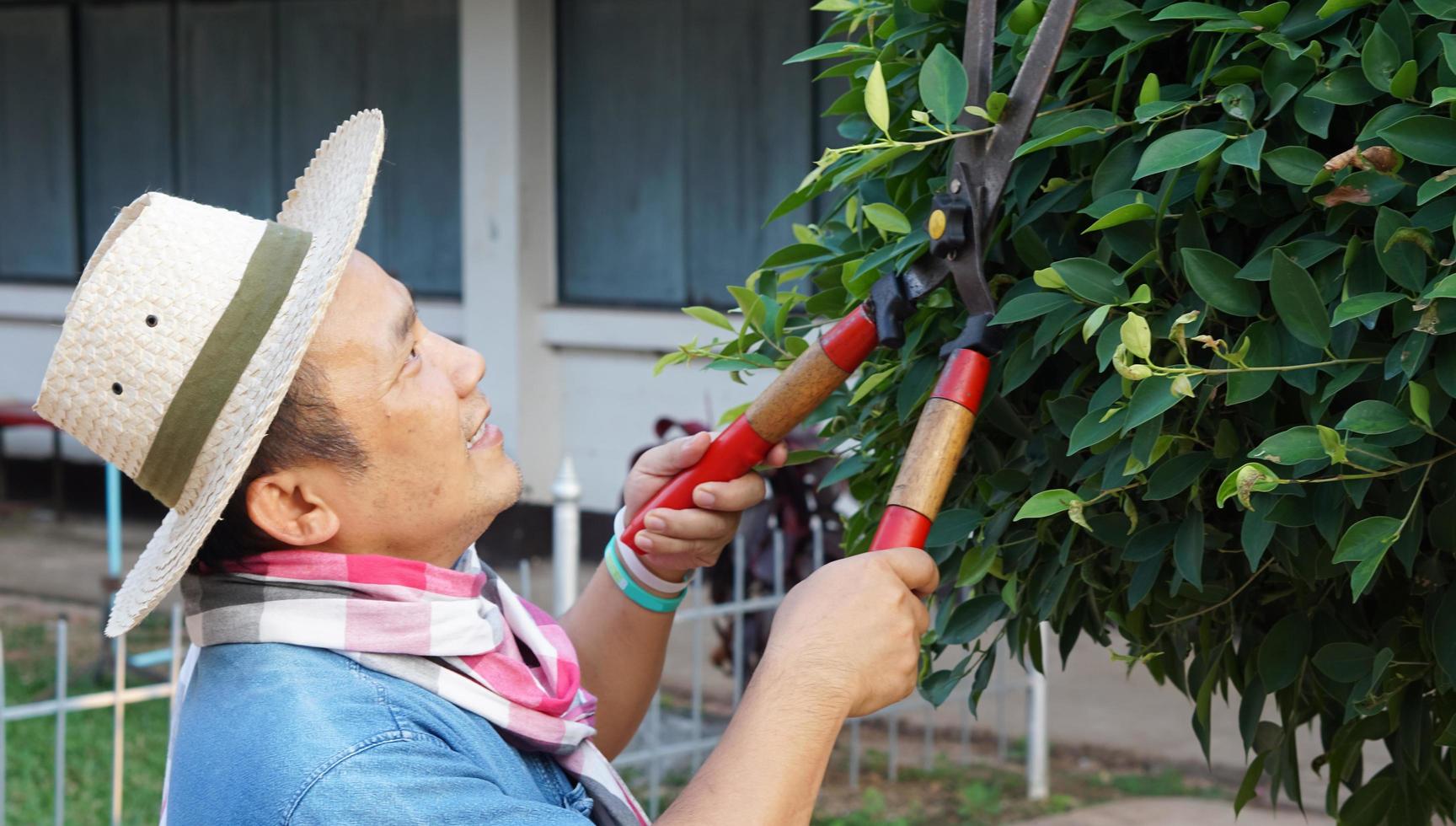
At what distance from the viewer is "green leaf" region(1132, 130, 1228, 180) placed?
134 centimetres

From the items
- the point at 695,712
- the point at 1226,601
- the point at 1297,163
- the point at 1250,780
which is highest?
the point at 1297,163

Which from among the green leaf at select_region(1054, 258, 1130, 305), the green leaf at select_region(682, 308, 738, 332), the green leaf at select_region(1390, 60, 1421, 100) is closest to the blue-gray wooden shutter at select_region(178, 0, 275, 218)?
the green leaf at select_region(682, 308, 738, 332)

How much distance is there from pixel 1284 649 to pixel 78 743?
508 cm

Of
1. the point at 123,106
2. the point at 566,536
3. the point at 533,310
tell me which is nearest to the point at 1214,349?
the point at 566,536

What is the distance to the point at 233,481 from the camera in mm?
1550

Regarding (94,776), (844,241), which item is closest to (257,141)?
(94,776)

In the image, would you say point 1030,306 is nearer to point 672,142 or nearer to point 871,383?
point 871,383

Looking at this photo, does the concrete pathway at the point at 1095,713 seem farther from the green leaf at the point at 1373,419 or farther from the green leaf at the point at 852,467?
the green leaf at the point at 1373,419

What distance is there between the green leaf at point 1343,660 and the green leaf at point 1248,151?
472 millimetres

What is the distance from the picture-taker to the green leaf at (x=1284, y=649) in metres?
1.55

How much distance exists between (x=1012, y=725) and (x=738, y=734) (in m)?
4.56

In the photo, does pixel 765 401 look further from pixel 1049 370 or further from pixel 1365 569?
pixel 1365 569

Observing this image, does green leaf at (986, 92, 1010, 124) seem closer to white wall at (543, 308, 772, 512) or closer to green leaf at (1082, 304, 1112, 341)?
green leaf at (1082, 304, 1112, 341)

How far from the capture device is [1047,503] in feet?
4.72
